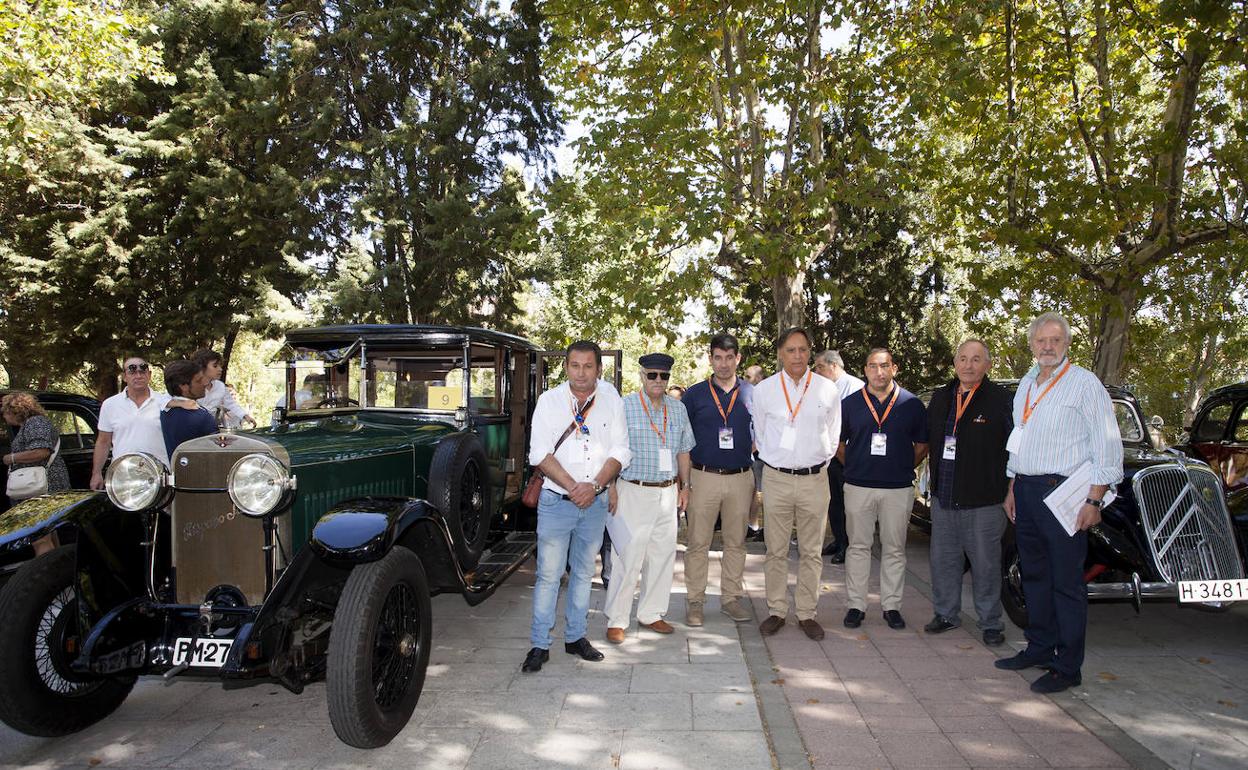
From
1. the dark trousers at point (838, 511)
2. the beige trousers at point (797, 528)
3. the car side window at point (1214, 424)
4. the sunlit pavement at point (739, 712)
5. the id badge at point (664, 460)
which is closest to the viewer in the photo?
the sunlit pavement at point (739, 712)

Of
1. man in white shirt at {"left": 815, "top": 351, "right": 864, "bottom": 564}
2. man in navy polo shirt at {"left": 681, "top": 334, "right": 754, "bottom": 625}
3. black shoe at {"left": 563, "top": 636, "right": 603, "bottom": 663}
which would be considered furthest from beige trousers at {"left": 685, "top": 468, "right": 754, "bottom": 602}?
man in white shirt at {"left": 815, "top": 351, "right": 864, "bottom": 564}

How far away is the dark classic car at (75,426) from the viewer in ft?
23.9

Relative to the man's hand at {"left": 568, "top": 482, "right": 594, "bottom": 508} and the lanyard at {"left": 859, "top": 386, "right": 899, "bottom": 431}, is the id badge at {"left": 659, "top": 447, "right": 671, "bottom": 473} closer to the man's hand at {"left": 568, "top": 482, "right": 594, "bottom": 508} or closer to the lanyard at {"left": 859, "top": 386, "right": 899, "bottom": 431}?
the man's hand at {"left": 568, "top": 482, "right": 594, "bottom": 508}

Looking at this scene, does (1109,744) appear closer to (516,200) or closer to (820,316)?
(820,316)

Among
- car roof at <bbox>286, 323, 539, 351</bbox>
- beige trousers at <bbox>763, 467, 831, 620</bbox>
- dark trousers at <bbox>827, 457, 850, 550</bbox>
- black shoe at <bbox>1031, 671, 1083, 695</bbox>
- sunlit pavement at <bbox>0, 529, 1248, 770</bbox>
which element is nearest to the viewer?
sunlit pavement at <bbox>0, 529, 1248, 770</bbox>

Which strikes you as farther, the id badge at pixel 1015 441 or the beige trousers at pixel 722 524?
the beige trousers at pixel 722 524

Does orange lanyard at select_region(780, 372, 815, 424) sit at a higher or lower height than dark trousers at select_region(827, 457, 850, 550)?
higher

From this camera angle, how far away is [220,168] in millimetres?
15938

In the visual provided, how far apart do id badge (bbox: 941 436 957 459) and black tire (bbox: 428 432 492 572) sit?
10.9 ft

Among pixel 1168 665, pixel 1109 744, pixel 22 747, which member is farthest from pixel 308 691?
pixel 1168 665

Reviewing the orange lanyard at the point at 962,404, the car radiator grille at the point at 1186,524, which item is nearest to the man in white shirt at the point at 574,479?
the orange lanyard at the point at 962,404

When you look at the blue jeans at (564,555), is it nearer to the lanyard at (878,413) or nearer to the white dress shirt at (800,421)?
the white dress shirt at (800,421)

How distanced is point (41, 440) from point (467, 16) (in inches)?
528

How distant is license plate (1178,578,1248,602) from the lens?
14.6ft
